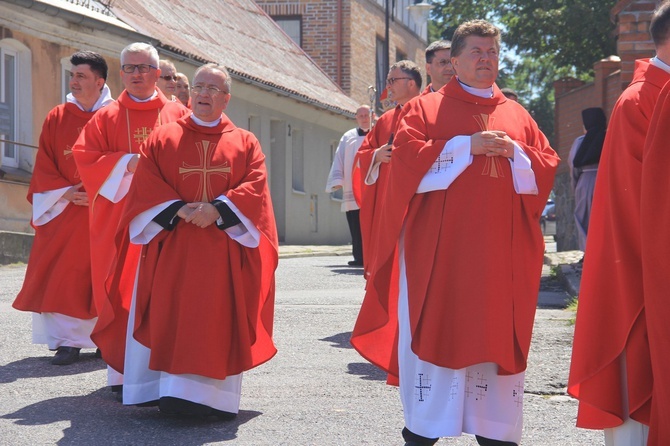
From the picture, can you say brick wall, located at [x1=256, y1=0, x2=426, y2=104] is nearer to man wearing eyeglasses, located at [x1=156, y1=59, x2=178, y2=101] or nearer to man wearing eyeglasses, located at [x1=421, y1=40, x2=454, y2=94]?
man wearing eyeglasses, located at [x1=156, y1=59, x2=178, y2=101]

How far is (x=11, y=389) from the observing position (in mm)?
7879

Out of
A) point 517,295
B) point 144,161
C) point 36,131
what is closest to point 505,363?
point 517,295

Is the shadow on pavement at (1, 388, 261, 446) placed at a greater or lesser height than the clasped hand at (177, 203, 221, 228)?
lesser

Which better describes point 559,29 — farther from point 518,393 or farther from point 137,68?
point 518,393

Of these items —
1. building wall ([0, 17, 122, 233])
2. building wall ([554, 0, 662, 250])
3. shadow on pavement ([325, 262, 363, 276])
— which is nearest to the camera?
building wall ([554, 0, 662, 250])

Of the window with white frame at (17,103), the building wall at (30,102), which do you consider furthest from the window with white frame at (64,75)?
the window with white frame at (17,103)

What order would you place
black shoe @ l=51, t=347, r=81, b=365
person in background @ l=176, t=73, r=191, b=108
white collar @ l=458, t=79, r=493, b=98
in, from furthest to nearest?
person in background @ l=176, t=73, r=191, b=108 < black shoe @ l=51, t=347, r=81, b=365 < white collar @ l=458, t=79, r=493, b=98

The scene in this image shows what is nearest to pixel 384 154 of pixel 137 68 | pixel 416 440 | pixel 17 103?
pixel 137 68

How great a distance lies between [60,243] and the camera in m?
9.26

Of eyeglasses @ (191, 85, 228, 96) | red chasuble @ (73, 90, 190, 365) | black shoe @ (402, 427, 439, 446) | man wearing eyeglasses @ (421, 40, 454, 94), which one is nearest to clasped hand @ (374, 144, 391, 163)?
man wearing eyeglasses @ (421, 40, 454, 94)

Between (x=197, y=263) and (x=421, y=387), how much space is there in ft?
5.15

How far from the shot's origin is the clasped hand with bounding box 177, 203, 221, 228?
7.04 meters

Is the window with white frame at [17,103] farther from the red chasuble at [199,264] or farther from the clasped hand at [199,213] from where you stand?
the clasped hand at [199,213]

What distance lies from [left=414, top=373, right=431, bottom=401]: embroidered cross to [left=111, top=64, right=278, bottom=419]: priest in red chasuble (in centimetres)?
128
